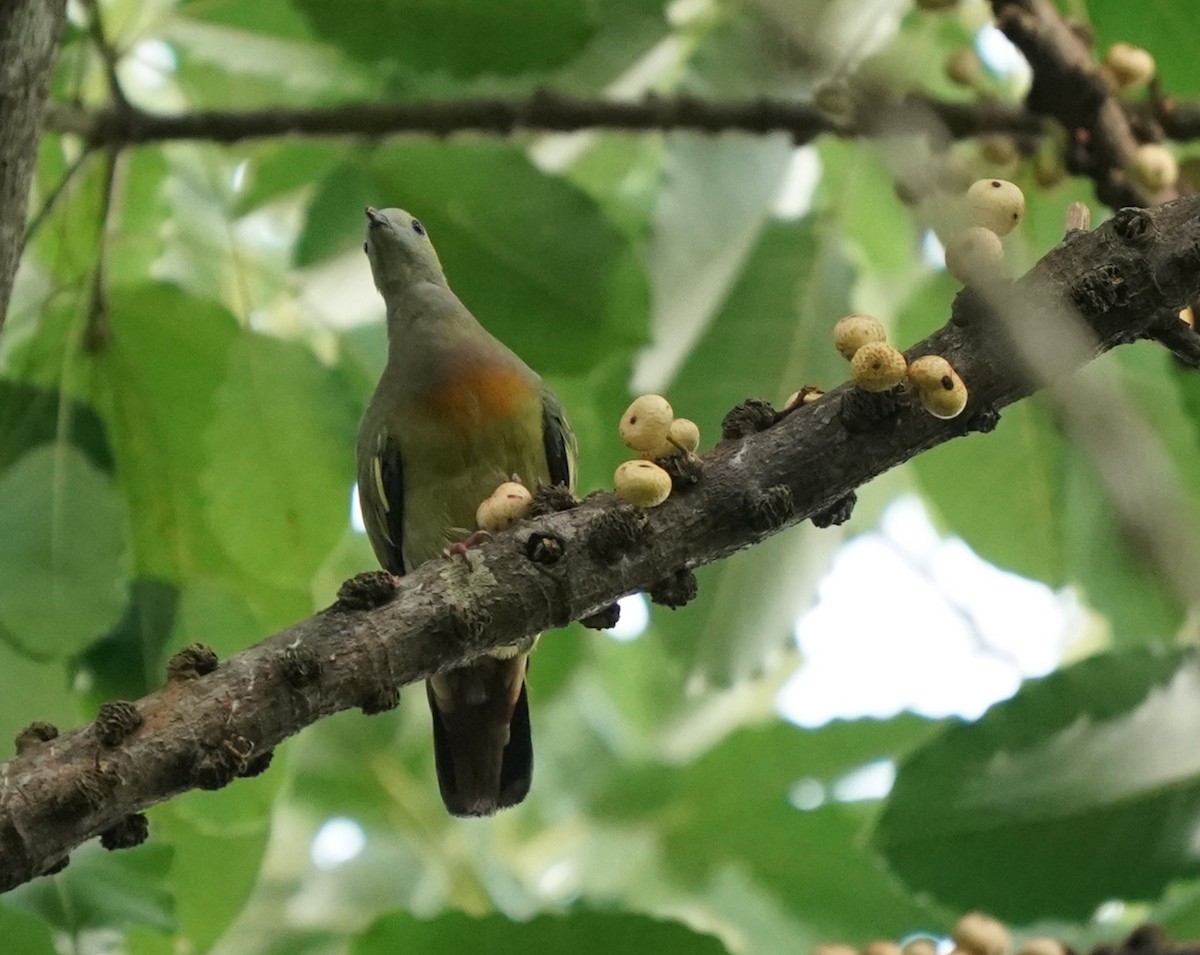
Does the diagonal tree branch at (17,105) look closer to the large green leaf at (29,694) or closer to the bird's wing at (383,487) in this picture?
the large green leaf at (29,694)

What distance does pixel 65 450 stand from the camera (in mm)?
2982

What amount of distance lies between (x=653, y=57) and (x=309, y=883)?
271cm

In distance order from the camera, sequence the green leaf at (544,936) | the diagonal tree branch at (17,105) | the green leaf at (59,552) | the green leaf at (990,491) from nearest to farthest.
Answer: the diagonal tree branch at (17,105) → the green leaf at (544,936) → the green leaf at (59,552) → the green leaf at (990,491)

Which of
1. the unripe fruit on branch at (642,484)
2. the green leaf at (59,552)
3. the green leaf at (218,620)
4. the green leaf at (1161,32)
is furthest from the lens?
the green leaf at (1161,32)

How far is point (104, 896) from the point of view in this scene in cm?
266

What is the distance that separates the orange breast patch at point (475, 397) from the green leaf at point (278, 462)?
33cm

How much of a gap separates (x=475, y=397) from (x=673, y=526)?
1205mm

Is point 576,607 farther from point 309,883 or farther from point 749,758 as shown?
point 309,883

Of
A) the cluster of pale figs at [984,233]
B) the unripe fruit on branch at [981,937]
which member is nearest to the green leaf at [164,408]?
the unripe fruit on branch at [981,937]

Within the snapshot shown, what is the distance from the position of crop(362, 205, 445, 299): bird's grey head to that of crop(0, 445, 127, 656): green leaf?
76cm

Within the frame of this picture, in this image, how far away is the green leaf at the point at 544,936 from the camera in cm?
257

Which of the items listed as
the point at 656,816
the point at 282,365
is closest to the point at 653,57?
the point at 282,365

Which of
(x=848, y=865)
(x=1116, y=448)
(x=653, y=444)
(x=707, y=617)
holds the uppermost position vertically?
(x=1116, y=448)

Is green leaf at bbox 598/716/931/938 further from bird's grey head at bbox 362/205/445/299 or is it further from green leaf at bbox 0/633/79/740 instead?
green leaf at bbox 0/633/79/740
